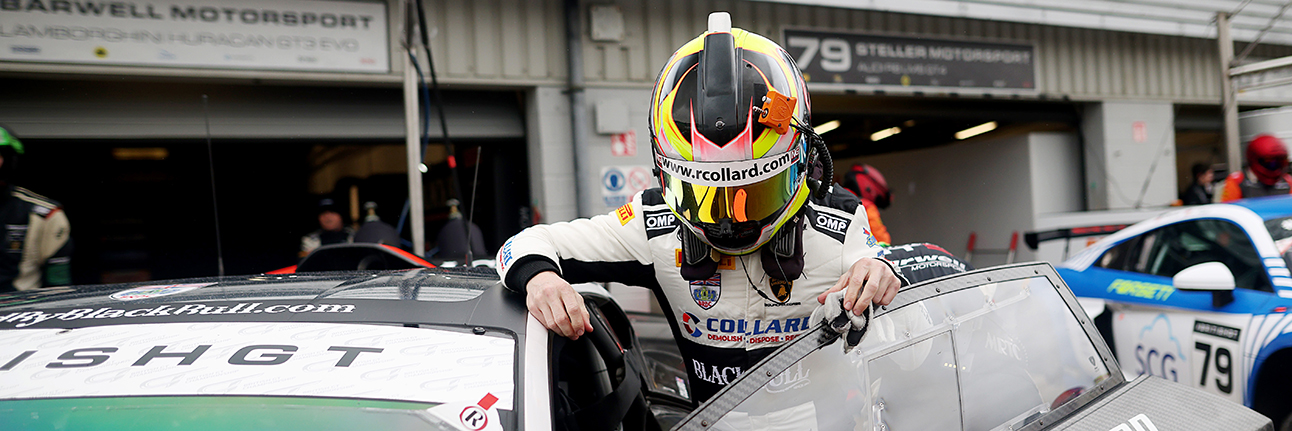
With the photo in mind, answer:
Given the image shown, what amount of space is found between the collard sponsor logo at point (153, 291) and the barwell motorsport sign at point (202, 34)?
4.77m

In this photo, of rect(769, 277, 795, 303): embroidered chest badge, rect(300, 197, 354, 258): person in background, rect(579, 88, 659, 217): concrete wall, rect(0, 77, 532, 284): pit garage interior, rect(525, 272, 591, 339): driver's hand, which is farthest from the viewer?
rect(579, 88, 659, 217): concrete wall

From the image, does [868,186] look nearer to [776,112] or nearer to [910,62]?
[776,112]

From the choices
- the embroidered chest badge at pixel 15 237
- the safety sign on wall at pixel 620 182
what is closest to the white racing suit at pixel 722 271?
the embroidered chest badge at pixel 15 237

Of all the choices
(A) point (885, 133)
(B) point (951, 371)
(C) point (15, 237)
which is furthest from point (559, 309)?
(A) point (885, 133)

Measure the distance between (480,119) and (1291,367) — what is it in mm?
6125

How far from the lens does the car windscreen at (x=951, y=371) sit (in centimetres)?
133

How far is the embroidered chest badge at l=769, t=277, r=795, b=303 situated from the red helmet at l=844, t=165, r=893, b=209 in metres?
2.96

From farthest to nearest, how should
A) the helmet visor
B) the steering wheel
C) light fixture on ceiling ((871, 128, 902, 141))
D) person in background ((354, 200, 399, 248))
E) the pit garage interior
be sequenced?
light fixture on ceiling ((871, 128, 902, 141)) → the pit garage interior → person in background ((354, 200, 399, 248)) → the steering wheel → the helmet visor

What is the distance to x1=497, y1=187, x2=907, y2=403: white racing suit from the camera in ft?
6.12

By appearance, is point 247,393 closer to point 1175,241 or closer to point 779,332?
point 779,332

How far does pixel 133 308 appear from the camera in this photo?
144 cm

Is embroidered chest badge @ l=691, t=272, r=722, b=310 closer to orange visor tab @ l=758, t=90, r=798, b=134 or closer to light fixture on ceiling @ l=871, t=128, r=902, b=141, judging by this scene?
orange visor tab @ l=758, t=90, r=798, b=134

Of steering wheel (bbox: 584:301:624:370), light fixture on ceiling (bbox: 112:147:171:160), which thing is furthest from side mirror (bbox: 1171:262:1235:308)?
light fixture on ceiling (bbox: 112:147:171:160)


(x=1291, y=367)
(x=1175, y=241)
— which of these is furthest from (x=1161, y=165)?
(x=1291, y=367)
